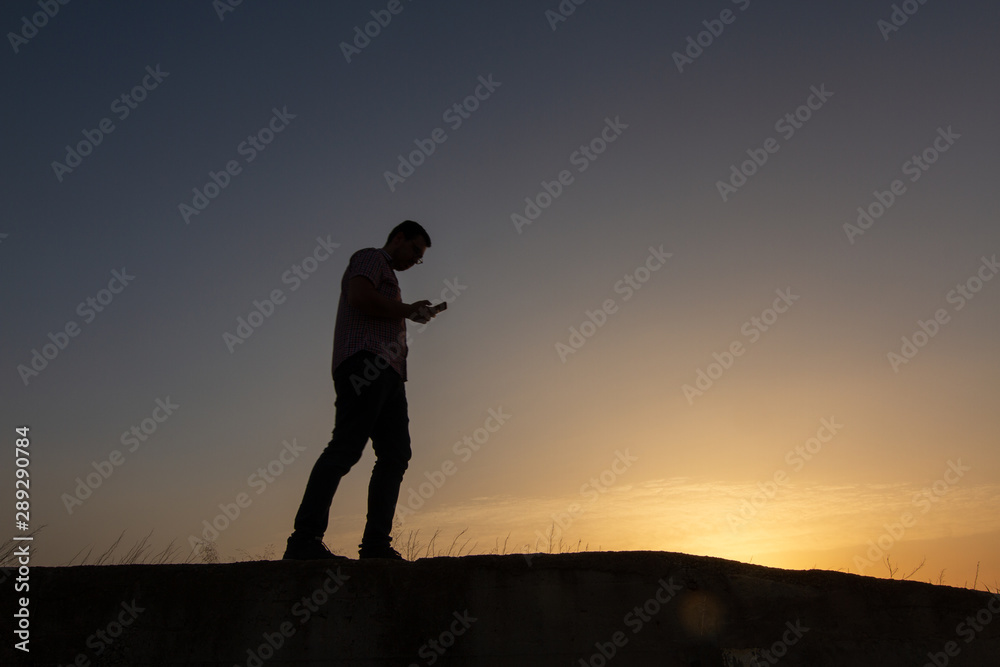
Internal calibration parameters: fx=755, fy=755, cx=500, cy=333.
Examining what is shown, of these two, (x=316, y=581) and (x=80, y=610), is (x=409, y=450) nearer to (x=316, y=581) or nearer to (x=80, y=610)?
(x=316, y=581)

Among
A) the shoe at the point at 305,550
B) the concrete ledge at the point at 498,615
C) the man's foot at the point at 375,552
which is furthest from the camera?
the man's foot at the point at 375,552

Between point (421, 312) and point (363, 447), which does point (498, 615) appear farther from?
point (421, 312)

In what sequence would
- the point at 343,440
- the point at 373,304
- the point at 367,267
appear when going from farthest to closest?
the point at 367,267
the point at 373,304
the point at 343,440

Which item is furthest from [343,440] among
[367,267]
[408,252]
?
[408,252]

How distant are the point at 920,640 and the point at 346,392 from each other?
266 centimetres

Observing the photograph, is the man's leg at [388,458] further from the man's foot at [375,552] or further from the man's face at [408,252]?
the man's face at [408,252]

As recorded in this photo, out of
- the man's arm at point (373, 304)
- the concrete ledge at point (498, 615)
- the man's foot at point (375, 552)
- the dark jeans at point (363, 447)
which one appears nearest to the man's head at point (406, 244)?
the man's arm at point (373, 304)

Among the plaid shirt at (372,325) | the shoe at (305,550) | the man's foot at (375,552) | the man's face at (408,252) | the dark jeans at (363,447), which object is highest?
the man's face at (408,252)

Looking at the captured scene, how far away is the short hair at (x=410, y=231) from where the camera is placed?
4.04 m

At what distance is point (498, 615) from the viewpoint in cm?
295

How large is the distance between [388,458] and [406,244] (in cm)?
113

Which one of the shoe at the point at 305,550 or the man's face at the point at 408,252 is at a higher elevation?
the man's face at the point at 408,252

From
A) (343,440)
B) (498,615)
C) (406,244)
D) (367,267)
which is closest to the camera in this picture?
(498,615)

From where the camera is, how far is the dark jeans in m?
3.44
